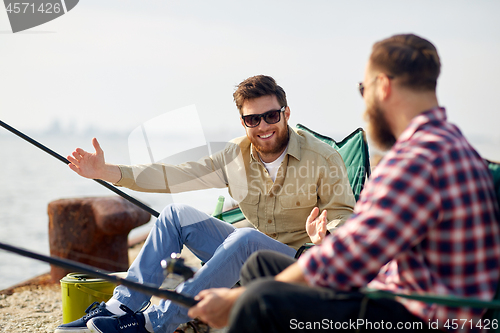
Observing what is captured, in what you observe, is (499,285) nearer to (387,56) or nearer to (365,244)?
(365,244)

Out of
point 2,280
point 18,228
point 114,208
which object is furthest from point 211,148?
point 18,228

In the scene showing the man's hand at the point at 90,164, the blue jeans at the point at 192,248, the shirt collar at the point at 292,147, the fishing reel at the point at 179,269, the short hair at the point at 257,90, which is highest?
the short hair at the point at 257,90

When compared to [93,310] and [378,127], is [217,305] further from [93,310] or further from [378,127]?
[93,310]

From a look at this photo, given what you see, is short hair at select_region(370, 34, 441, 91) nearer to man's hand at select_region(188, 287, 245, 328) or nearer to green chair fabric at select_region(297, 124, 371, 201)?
man's hand at select_region(188, 287, 245, 328)

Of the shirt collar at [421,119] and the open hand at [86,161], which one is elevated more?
the shirt collar at [421,119]

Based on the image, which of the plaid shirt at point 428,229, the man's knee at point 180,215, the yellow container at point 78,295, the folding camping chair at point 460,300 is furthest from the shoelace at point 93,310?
the folding camping chair at point 460,300

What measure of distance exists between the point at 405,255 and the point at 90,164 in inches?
78.6

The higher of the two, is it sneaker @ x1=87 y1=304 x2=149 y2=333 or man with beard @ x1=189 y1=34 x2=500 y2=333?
man with beard @ x1=189 y1=34 x2=500 y2=333

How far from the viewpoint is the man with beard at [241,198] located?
8.00 ft

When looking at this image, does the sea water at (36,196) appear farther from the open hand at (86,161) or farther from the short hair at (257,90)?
the short hair at (257,90)

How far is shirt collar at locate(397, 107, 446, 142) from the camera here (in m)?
1.41

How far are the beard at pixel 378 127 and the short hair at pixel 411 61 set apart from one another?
0.12 m

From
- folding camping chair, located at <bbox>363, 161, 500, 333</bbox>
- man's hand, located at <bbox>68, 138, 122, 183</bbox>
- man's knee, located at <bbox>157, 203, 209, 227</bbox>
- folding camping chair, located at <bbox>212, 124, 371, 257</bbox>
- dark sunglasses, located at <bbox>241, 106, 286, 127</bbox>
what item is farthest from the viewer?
folding camping chair, located at <bbox>212, 124, 371, 257</bbox>

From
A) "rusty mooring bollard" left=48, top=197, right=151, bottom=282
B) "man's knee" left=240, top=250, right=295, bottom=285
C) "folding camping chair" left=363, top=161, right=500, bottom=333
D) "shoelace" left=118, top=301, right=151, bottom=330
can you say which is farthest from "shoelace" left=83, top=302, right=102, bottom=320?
"rusty mooring bollard" left=48, top=197, right=151, bottom=282
